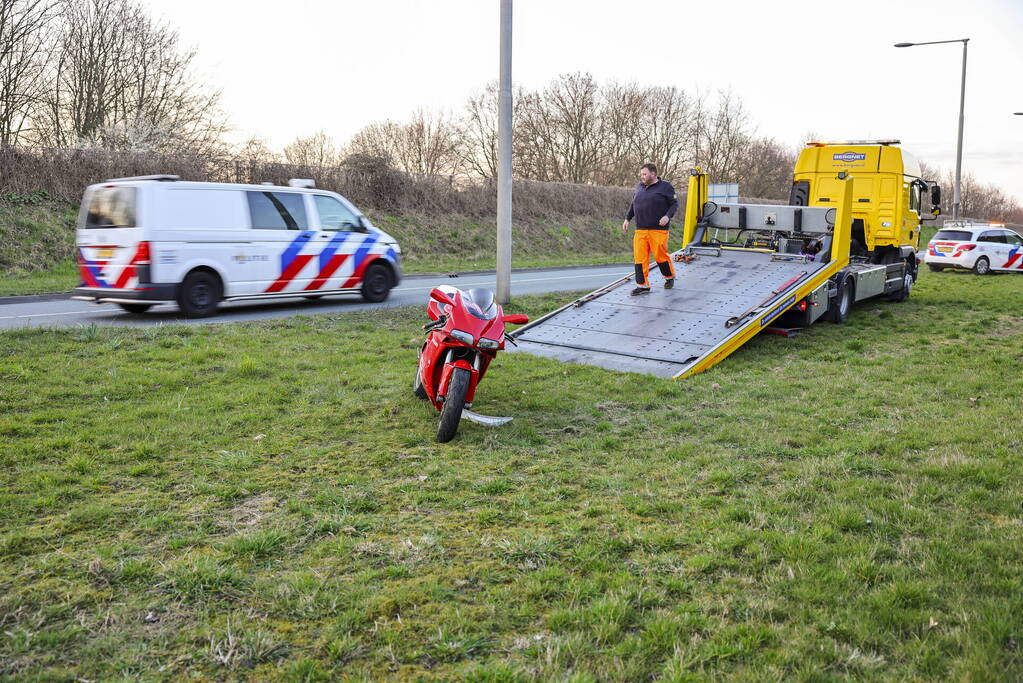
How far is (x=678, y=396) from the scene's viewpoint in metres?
7.15

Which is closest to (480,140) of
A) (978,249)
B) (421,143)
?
(421,143)

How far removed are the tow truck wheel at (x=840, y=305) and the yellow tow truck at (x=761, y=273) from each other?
2 cm

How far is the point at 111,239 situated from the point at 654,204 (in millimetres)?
7159

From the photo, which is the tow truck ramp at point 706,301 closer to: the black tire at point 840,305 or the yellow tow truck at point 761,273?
the yellow tow truck at point 761,273

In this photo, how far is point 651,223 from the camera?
1059cm

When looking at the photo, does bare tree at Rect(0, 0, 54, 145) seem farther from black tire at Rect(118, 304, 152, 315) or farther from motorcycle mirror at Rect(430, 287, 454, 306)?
motorcycle mirror at Rect(430, 287, 454, 306)

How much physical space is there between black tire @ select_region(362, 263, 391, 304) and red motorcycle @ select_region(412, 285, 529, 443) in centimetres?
737

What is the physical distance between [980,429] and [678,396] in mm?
2314

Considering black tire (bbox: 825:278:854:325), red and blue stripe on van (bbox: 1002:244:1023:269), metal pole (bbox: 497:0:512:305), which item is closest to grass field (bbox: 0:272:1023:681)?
black tire (bbox: 825:278:854:325)

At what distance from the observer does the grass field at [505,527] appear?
291cm

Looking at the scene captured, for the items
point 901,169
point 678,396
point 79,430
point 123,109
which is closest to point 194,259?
point 79,430

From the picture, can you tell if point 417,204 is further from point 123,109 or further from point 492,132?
point 492,132

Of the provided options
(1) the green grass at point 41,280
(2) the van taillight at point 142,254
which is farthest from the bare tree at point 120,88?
(2) the van taillight at point 142,254

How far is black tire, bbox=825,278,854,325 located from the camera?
38.9ft
